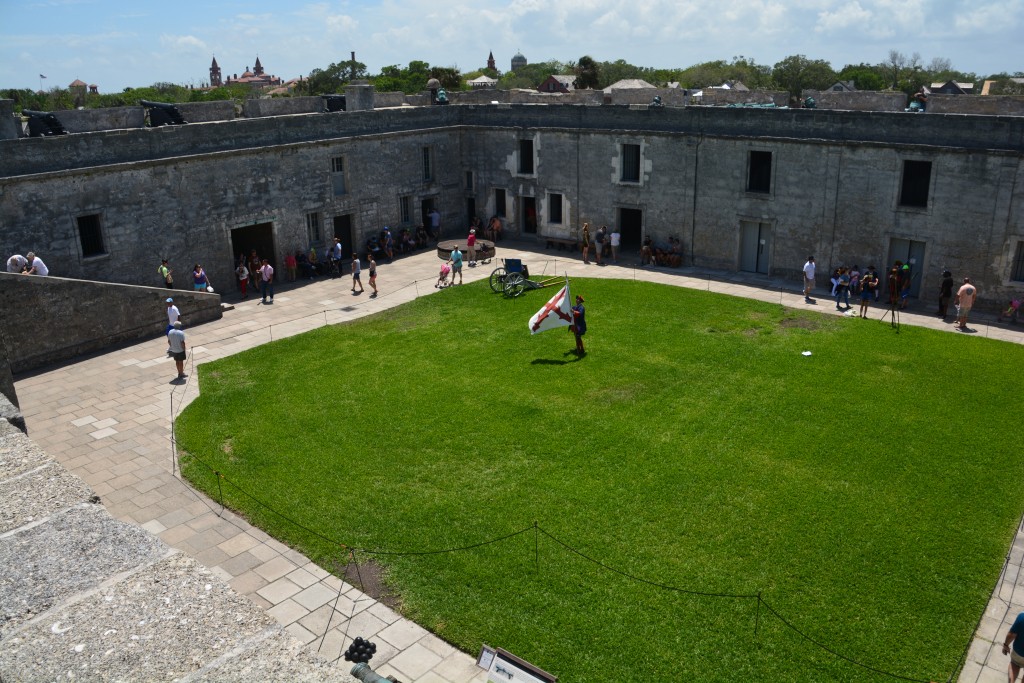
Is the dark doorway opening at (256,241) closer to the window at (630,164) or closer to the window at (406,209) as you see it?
the window at (406,209)

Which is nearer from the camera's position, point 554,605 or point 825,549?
point 554,605

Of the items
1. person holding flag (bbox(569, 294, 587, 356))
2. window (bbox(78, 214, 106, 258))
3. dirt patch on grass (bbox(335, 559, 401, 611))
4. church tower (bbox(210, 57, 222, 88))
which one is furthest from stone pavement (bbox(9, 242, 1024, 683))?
church tower (bbox(210, 57, 222, 88))

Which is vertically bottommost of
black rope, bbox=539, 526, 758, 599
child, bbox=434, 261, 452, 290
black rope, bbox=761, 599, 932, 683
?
black rope, bbox=761, 599, 932, 683

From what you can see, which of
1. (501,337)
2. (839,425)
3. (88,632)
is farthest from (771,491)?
(88,632)

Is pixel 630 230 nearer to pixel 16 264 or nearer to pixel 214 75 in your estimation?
pixel 16 264

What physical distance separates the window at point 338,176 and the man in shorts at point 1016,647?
2461 centimetres

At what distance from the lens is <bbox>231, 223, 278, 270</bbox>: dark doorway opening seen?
89.8 ft

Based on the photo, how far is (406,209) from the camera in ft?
105

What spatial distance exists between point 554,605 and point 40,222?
1780cm

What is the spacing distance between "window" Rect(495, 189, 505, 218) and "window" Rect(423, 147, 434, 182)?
2.74 metres

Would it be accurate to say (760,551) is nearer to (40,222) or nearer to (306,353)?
(306,353)

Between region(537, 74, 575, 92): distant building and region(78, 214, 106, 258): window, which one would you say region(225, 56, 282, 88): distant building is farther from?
region(78, 214, 106, 258): window

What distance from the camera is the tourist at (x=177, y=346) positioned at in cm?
1825

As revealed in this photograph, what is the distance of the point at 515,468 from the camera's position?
14.0 metres
